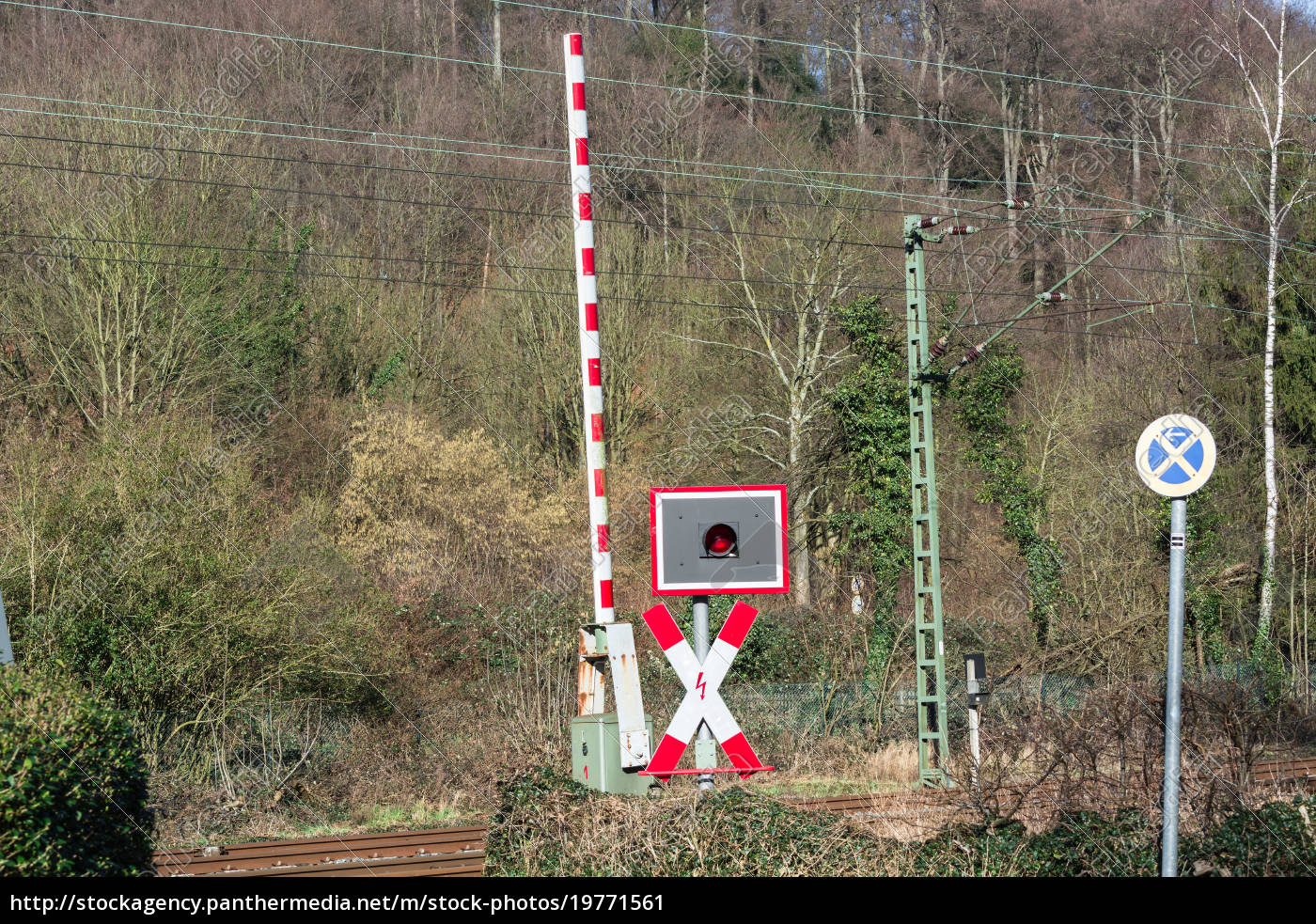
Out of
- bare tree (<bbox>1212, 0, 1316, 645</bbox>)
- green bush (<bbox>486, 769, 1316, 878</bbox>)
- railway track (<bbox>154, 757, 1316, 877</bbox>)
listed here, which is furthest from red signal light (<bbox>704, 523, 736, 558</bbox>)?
bare tree (<bbox>1212, 0, 1316, 645</bbox>)

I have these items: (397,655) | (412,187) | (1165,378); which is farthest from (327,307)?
(1165,378)

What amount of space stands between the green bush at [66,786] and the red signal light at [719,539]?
3598 millimetres

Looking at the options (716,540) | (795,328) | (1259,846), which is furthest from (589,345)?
(795,328)

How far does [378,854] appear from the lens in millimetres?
10953

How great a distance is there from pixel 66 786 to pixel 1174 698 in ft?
18.4

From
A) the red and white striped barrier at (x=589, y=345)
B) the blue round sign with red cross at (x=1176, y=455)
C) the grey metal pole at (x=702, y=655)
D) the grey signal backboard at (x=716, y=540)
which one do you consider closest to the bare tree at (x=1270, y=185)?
the red and white striped barrier at (x=589, y=345)

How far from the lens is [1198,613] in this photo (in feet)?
83.9

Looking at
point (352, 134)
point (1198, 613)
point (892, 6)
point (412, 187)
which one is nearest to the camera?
point (1198, 613)

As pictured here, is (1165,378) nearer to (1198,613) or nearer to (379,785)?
(1198,613)

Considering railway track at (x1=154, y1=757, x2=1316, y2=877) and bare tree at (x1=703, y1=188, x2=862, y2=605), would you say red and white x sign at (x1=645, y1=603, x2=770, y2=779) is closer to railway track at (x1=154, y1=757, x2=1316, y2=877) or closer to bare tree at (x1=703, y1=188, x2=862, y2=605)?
railway track at (x1=154, y1=757, x2=1316, y2=877)

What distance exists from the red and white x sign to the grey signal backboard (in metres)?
0.27

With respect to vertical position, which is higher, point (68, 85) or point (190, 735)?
point (68, 85)

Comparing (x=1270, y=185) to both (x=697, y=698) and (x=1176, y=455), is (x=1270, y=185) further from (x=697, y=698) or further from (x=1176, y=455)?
(x=697, y=698)
